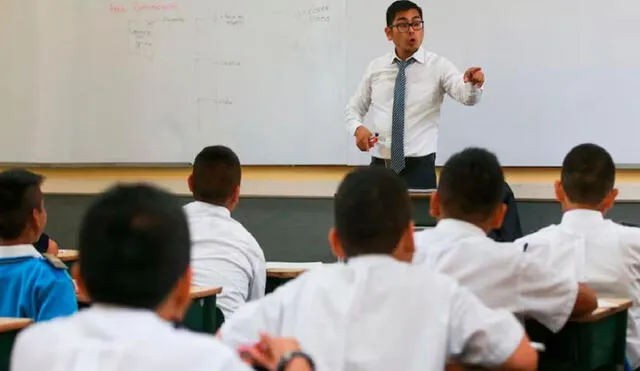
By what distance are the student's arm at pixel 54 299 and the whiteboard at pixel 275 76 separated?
2745mm

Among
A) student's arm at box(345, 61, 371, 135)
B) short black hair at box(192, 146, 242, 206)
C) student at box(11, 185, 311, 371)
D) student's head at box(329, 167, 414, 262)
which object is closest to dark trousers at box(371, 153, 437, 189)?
student's arm at box(345, 61, 371, 135)

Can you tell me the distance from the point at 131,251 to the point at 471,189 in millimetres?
1257

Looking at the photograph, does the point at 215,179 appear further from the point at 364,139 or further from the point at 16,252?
the point at 364,139

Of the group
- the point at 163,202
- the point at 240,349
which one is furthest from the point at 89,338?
the point at 240,349

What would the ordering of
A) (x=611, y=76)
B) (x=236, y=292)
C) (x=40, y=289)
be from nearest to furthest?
(x=40, y=289), (x=236, y=292), (x=611, y=76)

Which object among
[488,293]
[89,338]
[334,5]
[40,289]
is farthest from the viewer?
[334,5]

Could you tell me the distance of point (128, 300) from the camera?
3.98ft

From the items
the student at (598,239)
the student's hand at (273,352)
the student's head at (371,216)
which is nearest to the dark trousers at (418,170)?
the student at (598,239)

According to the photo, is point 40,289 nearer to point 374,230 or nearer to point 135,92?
point 374,230

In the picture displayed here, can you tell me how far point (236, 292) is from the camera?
3.21 meters

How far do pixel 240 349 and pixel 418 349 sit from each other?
332mm

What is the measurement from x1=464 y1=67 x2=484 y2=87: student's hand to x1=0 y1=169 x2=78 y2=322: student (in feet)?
7.27

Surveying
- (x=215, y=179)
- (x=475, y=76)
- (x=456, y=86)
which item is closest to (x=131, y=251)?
(x=215, y=179)

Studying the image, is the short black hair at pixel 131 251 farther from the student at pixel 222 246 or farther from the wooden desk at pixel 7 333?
the student at pixel 222 246
